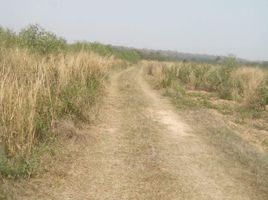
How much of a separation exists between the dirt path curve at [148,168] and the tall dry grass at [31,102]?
0.66 metres

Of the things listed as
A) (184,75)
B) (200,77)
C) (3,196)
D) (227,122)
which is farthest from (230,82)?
(3,196)

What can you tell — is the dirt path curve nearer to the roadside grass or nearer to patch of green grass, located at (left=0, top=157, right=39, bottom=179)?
the roadside grass

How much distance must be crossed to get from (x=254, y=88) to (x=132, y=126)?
19.9 feet

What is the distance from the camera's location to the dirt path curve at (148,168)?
514 cm

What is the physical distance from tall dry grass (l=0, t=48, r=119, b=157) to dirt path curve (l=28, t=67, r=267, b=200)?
2.17 ft

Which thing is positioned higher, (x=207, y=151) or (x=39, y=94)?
(x=39, y=94)

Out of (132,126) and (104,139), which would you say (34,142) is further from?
(132,126)

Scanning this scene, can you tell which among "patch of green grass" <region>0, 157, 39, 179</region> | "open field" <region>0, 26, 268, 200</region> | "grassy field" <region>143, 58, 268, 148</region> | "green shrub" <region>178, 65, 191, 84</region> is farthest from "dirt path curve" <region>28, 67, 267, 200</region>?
"green shrub" <region>178, 65, 191, 84</region>

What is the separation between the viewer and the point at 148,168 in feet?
19.8

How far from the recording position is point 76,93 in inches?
336

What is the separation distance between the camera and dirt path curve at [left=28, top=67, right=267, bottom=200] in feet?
16.9

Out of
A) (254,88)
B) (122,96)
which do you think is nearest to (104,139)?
(122,96)

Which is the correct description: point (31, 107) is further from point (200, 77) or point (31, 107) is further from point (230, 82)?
point (200, 77)

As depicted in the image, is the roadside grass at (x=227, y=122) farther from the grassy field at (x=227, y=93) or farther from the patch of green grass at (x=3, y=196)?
the patch of green grass at (x=3, y=196)
